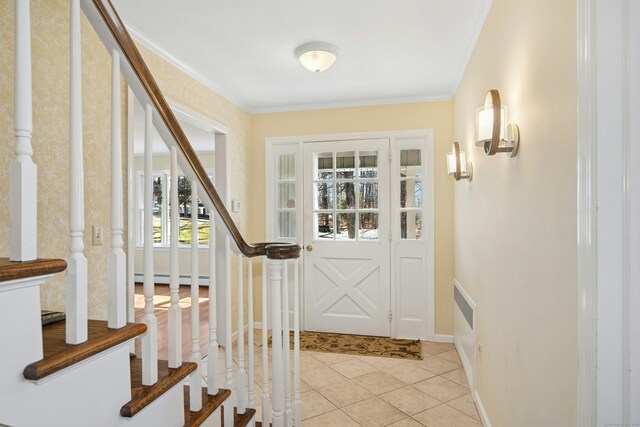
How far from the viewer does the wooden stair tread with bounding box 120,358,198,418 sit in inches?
37.9

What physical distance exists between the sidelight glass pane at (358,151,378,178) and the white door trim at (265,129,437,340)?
176 millimetres

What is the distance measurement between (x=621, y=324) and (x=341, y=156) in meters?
3.15

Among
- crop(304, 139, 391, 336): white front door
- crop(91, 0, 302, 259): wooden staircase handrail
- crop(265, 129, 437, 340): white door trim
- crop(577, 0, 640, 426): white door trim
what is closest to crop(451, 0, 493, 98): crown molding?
crop(265, 129, 437, 340): white door trim

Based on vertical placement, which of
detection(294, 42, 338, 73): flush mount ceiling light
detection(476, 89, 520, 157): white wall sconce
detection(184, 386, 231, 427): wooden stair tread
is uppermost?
detection(294, 42, 338, 73): flush mount ceiling light

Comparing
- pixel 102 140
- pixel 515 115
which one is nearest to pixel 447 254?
pixel 515 115

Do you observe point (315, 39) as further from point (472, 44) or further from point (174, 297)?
point (174, 297)

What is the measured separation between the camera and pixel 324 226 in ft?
12.8

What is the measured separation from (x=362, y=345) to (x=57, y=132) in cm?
296

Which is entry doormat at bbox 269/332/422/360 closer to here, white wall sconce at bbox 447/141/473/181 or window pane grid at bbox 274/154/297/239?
window pane grid at bbox 274/154/297/239

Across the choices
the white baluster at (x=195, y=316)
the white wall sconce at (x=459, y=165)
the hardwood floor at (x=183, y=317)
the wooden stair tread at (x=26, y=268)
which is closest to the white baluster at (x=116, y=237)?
the wooden stair tread at (x=26, y=268)

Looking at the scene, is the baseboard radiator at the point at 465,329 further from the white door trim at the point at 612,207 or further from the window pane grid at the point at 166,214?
the window pane grid at the point at 166,214

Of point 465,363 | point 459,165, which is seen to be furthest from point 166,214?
point 465,363

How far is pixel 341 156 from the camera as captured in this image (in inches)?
151

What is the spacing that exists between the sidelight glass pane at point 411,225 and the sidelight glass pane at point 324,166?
0.89m
